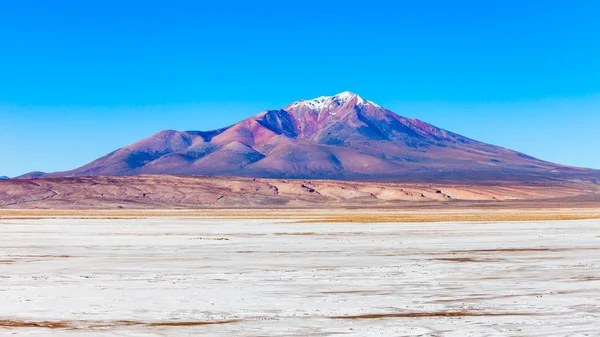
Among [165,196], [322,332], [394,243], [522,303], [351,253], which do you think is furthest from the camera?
[165,196]

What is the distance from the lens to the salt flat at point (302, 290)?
57.3 feet

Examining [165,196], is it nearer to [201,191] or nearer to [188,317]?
[201,191]

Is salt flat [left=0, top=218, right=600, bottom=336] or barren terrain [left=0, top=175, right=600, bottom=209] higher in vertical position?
barren terrain [left=0, top=175, right=600, bottom=209]

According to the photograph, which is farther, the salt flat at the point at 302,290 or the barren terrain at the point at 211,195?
the barren terrain at the point at 211,195

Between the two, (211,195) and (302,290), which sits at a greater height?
(211,195)

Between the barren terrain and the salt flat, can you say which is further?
the barren terrain

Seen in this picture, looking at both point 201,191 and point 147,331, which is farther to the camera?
point 201,191

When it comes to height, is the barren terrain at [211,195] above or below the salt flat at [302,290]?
above

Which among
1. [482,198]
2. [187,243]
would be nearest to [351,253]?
[187,243]

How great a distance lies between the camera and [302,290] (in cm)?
2319

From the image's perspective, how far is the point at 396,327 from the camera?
56.7 ft

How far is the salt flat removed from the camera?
1745 centimetres

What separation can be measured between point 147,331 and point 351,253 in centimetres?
2086

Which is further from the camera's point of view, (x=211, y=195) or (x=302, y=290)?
(x=211, y=195)
